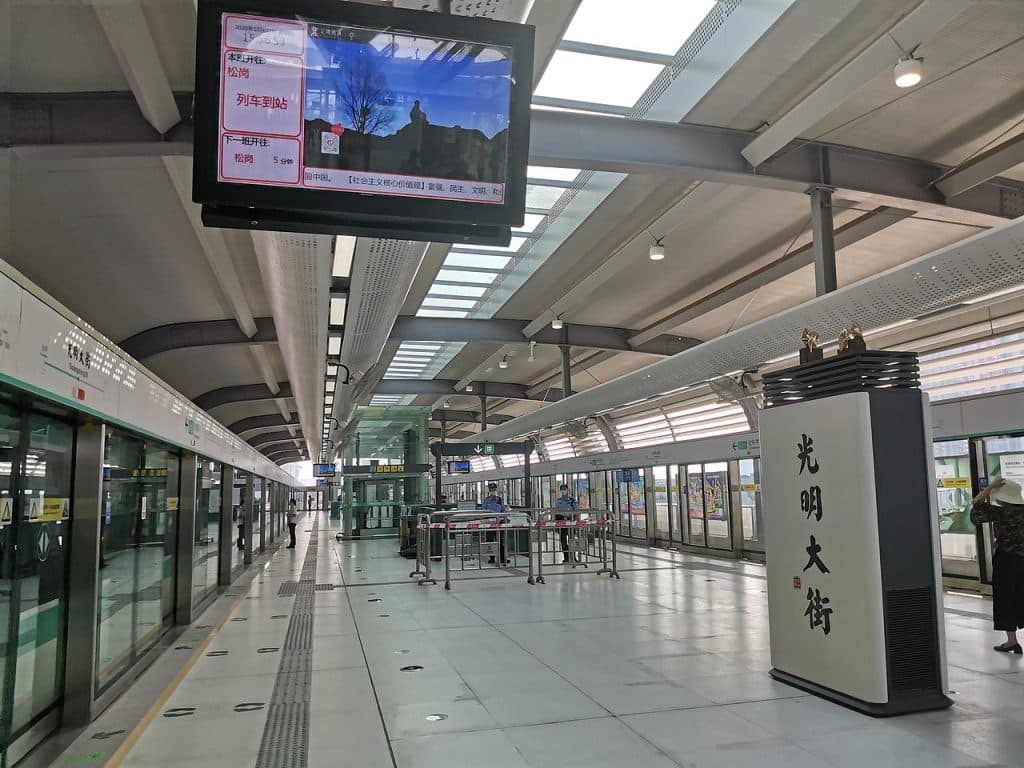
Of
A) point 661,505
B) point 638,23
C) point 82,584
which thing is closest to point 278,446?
point 661,505

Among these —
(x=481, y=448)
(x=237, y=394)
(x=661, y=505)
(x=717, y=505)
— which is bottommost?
(x=661, y=505)

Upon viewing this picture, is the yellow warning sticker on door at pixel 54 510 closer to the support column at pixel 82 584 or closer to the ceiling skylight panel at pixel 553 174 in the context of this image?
the support column at pixel 82 584

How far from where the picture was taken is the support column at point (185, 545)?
845 cm

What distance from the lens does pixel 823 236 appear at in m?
6.65

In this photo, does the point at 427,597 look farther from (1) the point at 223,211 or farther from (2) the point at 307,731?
(1) the point at 223,211

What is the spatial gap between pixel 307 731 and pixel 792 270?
25.7 feet

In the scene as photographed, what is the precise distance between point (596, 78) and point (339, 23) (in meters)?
2.94

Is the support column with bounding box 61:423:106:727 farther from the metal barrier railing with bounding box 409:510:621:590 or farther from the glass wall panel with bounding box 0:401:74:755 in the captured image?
the metal barrier railing with bounding box 409:510:621:590

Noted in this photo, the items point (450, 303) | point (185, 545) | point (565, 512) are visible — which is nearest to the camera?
point (185, 545)

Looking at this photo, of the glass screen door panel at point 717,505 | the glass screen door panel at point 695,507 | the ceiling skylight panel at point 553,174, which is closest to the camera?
the ceiling skylight panel at point 553,174

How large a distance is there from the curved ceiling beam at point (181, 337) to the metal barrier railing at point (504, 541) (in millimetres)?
4097

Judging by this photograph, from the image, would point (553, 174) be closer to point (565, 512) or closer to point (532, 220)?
point (532, 220)

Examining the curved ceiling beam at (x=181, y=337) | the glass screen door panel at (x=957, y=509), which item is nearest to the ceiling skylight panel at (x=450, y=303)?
the curved ceiling beam at (x=181, y=337)

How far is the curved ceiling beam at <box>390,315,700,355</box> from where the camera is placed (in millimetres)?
12516
